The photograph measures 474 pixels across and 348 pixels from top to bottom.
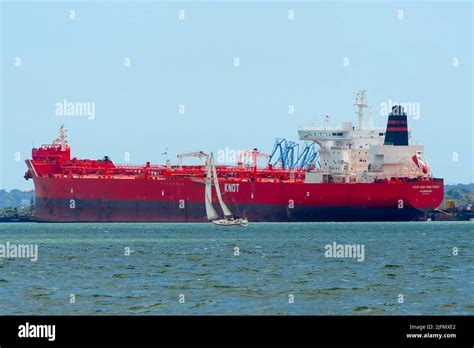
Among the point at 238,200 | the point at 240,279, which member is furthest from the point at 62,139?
the point at 240,279

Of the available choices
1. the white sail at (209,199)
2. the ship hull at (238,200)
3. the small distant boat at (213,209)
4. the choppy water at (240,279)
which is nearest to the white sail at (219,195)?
the small distant boat at (213,209)

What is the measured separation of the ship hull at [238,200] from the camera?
76625 mm

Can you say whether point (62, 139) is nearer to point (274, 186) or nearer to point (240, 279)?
point (274, 186)

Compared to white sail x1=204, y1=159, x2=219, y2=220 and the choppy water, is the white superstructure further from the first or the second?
the choppy water

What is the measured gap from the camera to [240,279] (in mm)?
32219

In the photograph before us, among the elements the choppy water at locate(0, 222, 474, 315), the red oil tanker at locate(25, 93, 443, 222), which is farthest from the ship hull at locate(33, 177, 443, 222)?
the choppy water at locate(0, 222, 474, 315)

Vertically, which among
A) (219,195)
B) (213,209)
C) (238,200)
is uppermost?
(219,195)

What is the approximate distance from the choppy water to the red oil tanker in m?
22.8

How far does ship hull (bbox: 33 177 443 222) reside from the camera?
76625 mm

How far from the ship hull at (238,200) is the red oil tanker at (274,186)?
0.06m

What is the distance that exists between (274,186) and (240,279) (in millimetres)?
45825

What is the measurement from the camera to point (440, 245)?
5131 centimetres
